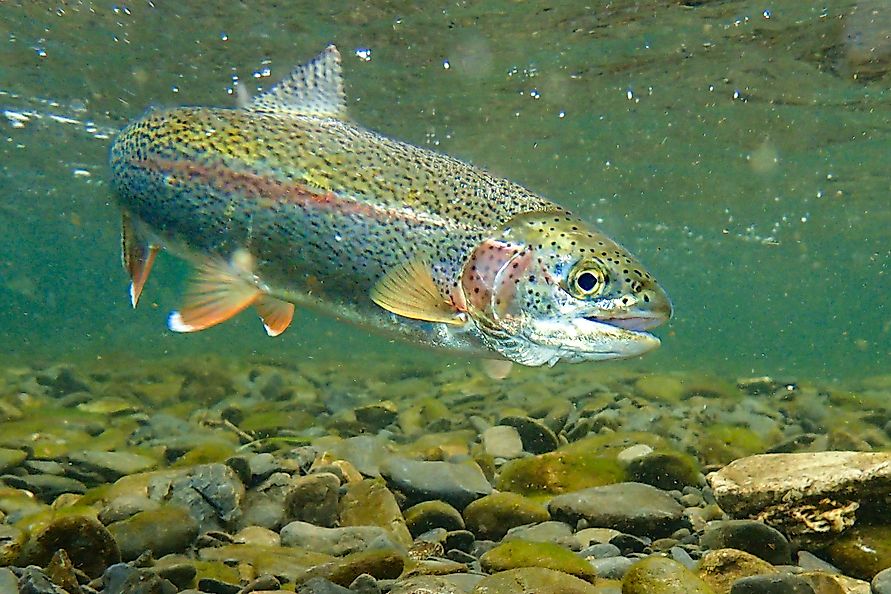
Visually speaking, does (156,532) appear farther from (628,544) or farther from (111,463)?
(628,544)

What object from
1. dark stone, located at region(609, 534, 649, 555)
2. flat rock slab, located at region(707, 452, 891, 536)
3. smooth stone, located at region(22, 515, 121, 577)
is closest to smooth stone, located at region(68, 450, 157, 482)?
smooth stone, located at region(22, 515, 121, 577)

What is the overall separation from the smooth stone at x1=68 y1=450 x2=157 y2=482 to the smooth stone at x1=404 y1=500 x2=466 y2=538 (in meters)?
2.78

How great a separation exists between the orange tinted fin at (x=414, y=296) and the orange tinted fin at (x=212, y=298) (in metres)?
0.61

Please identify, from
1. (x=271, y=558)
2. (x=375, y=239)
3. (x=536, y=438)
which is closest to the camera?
(x=375, y=239)

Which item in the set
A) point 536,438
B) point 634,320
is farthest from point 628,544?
point 536,438

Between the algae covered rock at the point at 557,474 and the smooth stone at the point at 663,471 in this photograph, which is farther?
the smooth stone at the point at 663,471

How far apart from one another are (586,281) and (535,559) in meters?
1.87

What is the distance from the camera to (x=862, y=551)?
4.24 m

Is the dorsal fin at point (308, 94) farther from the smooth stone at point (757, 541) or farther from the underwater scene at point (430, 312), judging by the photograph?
the smooth stone at point (757, 541)

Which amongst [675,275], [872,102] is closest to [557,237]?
[872,102]

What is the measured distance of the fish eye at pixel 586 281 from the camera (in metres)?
2.71

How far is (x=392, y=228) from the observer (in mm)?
2959

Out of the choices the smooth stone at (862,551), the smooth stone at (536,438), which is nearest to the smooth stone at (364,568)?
the smooth stone at (862,551)

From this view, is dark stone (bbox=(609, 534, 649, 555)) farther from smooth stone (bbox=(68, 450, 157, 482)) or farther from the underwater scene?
smooth stone (bbox=(68, 450, 157, 482))
